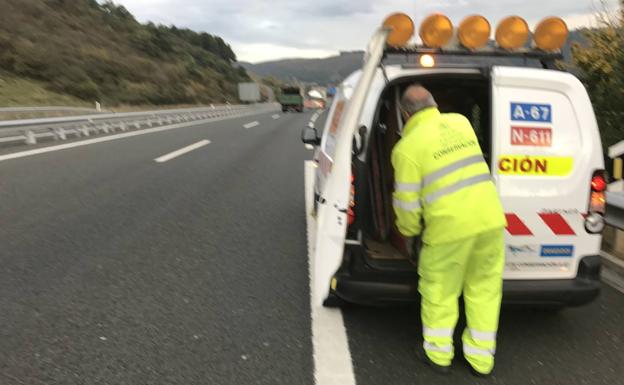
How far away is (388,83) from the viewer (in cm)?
327

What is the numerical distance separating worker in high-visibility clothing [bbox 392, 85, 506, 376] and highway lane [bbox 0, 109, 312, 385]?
0.83m

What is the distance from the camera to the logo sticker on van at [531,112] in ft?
10.3

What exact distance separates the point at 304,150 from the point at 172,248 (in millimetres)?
8676

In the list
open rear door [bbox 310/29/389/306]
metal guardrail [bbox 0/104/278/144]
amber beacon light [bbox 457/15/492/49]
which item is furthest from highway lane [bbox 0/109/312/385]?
metal guardrail [bbox 0/104/278/144]

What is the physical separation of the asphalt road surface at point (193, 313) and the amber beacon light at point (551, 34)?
1.88 m

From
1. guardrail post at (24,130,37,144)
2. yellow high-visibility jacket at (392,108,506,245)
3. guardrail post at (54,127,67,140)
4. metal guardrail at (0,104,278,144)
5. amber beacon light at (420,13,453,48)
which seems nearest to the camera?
yellow high-visibility jacket at (392,108,506,245)

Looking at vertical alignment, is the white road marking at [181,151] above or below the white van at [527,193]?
below

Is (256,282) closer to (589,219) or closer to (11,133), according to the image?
(589,219)

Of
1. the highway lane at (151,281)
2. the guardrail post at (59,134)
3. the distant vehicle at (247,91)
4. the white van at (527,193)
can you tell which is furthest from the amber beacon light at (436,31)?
the distant vehicle at (247,91)

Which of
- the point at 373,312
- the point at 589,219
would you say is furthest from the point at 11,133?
the point at 589,219

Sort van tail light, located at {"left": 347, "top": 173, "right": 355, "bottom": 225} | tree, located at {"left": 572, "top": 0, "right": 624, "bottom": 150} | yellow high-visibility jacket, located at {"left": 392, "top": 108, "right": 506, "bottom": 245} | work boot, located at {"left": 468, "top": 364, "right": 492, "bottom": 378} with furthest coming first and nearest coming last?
tree, located at {"left": 572, "top": 0, "right": 624, "bottom": 150}, van tail light, located at {"left": 347, "top": 173, "right": 355, "bottom": 225}, work boot, located at {"left": 468, "top": 364, "right": 492, "bottom": 378}, yellow high-visibility jacket, located at {"left": 392, "top": 108, "right": 506, "bottom": 245}

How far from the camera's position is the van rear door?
3.15 meters

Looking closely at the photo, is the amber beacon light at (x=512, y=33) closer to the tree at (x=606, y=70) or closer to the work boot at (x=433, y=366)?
the work boot at (x=433, y=366)

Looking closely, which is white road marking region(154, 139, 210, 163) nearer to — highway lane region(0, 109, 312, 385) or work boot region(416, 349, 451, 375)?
highway lane region(0, 109, 312, 385)
